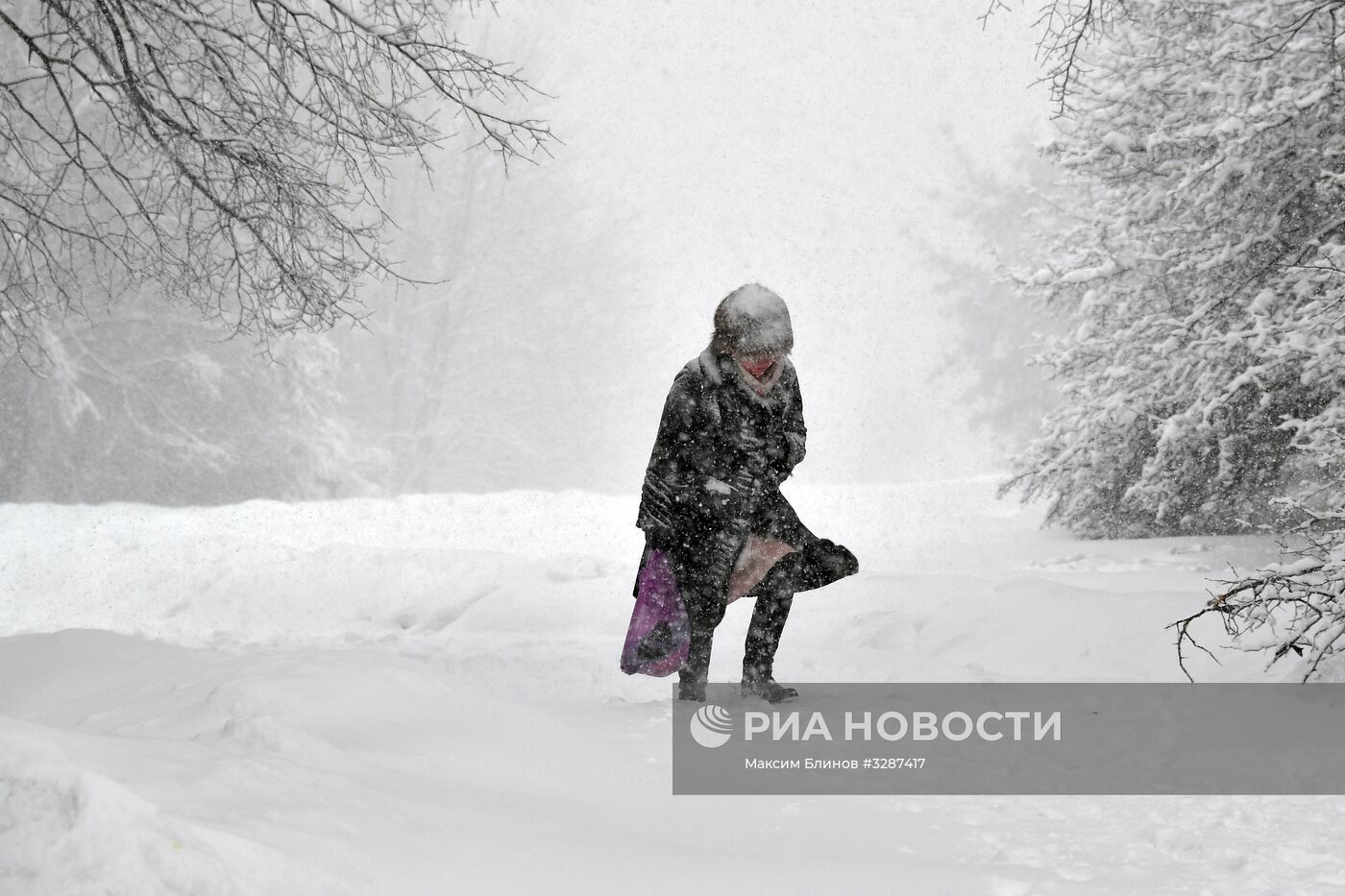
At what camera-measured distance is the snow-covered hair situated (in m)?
4.43

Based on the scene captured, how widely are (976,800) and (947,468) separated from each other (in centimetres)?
4077

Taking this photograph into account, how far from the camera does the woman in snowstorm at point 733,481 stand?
4496 mm

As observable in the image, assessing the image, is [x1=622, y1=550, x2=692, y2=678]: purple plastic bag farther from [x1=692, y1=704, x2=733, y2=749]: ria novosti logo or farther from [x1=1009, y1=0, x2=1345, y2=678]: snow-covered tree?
[x1=1009, y1=0, x2=1345, y2=678]: snow-covered tree

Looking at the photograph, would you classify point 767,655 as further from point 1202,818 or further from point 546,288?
point 546,288

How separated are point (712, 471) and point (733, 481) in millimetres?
98

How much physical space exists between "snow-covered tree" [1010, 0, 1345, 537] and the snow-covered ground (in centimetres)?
88

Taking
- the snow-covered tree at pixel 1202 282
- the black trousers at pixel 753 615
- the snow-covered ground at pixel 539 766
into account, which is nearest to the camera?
the snow-covered ground at pixel 539 766

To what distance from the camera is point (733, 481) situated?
14.9 feet

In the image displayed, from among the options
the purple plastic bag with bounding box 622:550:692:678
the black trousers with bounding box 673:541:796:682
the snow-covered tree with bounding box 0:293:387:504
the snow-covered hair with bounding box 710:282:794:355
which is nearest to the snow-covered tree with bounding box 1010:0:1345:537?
the snow-covered hair with bounding box 710:282:794:355

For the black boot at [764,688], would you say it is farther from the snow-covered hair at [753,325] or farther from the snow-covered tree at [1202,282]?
the snow-covered tree at [1202,282]

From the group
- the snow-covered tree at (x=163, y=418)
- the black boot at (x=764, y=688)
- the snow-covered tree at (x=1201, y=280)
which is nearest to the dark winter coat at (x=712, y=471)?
the black boot at (x=764, y=688)

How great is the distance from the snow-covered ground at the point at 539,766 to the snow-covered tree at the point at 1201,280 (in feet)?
2.90

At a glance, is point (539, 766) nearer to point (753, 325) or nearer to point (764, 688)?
point (764, 688)

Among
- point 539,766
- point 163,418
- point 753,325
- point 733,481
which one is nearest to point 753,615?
point 733,481
